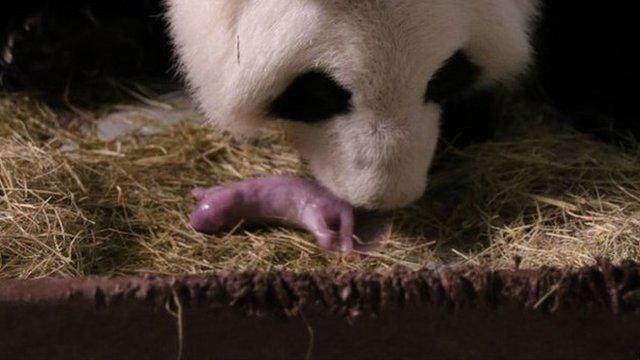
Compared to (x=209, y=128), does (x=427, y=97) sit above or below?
above

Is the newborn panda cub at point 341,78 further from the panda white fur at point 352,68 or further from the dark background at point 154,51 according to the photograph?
the dark background at point 154,51

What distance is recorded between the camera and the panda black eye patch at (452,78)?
2.04 m

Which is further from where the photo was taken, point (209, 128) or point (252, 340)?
point (209, 128)

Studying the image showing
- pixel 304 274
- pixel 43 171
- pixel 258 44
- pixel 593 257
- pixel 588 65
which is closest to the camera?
pixel 304 274

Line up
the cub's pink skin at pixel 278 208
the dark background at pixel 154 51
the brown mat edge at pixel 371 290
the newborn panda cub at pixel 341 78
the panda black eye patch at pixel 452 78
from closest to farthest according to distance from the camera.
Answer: the brown mat edge at pixel 371 290 → the newborn panda cub at pixel 341 78 → the panda black eye patch at pixel 452 78 → the cub's pink skin at pixel 278 208 → the dark background at pixel 154 51

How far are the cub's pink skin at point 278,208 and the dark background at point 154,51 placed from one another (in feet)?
1.66

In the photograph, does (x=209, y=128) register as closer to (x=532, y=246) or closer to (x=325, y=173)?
(x=325, y=173)

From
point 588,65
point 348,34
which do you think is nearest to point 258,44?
point 348,34

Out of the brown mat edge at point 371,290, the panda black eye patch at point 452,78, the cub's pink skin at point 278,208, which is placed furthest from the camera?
the cub's pink skin at point 278,208

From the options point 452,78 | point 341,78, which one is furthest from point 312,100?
point 452,78

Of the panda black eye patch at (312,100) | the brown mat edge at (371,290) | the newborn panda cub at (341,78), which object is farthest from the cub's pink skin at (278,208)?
the brown mat edge at (371,290)

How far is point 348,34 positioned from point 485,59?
39 cm

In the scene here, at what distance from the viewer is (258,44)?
1.90 m

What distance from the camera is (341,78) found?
6.23 ft
